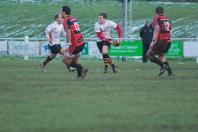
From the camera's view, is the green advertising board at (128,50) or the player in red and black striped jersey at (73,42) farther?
the green advertising board at (128,50)

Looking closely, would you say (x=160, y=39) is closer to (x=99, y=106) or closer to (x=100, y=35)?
(x=100, y=35)

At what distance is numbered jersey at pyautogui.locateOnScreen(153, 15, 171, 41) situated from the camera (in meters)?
22.3

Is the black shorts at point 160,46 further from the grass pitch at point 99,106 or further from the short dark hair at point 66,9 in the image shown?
the grass pitch at point 99,106

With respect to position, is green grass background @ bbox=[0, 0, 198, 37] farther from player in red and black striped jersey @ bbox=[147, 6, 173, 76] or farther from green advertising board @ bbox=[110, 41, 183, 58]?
player in red and black striped jersey @ bbox=[147, 6, 173, 76]

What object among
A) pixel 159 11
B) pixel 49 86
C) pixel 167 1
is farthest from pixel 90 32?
pixel 49 86

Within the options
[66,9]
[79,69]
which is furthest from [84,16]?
[66,9]

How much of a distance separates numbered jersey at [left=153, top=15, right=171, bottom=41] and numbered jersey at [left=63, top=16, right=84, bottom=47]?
8.79ft

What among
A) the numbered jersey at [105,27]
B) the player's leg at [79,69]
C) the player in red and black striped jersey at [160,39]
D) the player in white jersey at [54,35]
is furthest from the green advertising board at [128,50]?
the player's leg at [79,69]

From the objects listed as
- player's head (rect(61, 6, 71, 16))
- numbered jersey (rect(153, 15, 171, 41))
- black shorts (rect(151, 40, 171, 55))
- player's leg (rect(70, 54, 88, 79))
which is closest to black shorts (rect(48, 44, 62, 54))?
black shorts (rect(151, 40, 171, 55))

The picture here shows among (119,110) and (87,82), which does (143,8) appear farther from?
(119,110)

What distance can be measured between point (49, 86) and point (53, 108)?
17.3ft

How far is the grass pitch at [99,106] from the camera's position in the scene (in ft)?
32.6

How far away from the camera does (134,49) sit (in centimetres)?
3959

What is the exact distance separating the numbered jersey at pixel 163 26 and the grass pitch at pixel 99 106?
4358 mm
